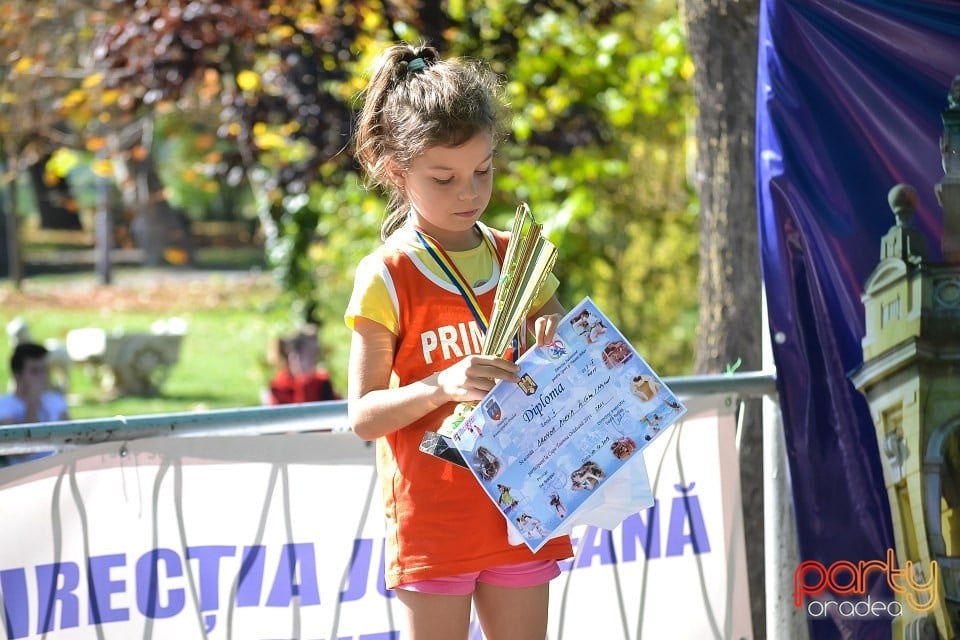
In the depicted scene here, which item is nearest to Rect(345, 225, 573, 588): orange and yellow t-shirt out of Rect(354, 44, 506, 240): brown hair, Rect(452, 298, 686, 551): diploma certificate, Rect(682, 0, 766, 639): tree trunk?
Rect(452, 298, 686, 551): diploma certificate

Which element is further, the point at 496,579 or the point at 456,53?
the point at 456,53

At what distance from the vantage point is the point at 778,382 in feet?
11.1

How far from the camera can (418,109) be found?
2.65 meters

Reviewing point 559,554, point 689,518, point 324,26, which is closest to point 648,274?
point 324,26

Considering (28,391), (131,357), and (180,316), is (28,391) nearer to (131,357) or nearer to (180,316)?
(131,357)

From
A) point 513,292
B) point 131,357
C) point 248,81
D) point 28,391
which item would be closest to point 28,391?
point 28,391

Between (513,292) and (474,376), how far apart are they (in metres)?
0.19

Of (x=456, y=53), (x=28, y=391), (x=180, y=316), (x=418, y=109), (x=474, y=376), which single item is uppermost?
(x=180, y=316)

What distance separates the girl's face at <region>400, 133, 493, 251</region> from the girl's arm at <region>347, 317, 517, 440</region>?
0.90 feet

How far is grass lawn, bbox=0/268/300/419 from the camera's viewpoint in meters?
15.3

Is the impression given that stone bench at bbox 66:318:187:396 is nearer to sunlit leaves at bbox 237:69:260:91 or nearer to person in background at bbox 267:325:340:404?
person in background at bbox 267:325:340:404

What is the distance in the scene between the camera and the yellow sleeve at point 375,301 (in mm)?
2652

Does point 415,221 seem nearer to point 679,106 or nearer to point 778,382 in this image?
point 778,382

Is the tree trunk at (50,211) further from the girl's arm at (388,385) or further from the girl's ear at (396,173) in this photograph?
the girl's arm at (388,385)
